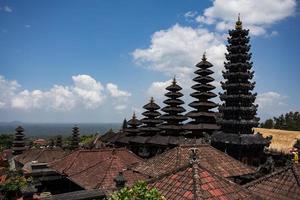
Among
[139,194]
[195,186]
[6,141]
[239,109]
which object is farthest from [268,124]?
[139,194]

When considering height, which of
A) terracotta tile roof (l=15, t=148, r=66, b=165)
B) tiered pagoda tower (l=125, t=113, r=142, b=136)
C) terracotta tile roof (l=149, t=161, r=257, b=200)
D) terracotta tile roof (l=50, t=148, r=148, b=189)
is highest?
tiered pagoda tower (l=125, t=113, r=142, b=136)

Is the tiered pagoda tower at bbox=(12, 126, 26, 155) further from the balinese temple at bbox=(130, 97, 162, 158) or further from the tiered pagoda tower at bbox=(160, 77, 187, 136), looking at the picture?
the tiered pagoda tower at bbox=(160, 77, 187, 136)

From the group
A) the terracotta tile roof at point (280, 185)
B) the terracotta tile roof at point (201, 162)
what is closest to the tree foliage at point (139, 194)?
the terracotta tile roof at point (201, 162)

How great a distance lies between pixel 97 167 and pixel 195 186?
13.5m

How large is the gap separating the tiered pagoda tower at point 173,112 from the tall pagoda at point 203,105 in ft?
7.78

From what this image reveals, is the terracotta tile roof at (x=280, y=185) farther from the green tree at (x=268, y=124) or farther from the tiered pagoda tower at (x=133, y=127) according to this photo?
the green tree at (x=268, y=124)

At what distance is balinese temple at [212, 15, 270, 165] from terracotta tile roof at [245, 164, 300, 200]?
49.7 feet

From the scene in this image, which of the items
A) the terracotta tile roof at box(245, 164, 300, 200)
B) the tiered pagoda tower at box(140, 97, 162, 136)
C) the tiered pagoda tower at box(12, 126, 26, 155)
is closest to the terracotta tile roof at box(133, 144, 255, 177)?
the terracotta tile roof at box(245, 164, 300, 200)

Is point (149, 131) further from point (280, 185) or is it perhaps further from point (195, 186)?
point (195, 186)

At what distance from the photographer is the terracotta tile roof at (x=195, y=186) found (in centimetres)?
1315

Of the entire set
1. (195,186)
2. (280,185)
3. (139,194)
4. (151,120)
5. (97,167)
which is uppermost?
(151,120)

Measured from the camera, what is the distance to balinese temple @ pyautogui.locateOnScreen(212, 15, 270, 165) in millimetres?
34312

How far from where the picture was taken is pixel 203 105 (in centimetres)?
4172

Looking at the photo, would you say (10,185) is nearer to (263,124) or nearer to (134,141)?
(134,141)
